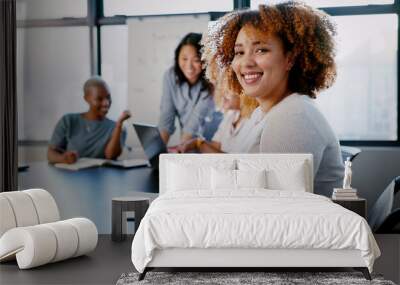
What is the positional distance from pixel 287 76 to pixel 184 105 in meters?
1.14

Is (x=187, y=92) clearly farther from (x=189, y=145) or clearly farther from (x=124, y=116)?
(x=124, y=116)

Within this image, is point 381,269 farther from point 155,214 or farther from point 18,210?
point 18,210

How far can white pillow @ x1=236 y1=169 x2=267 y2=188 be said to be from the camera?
6149 millimetres

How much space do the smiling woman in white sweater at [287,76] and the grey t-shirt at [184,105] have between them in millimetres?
418

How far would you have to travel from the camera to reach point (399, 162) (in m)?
7.03

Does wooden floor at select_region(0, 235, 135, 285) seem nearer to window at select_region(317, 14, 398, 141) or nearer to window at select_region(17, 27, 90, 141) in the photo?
window at select_region(17, 27, 90, 141)

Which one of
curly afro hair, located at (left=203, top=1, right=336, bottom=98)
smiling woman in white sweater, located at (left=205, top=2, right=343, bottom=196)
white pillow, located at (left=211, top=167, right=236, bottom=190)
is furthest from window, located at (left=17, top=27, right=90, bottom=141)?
white pillow, located at (left=211, top=167, right=236, bottom=190)

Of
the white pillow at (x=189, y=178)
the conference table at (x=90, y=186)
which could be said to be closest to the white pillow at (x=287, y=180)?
the white pillow at (x=189, y=178)

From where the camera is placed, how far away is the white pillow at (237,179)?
615 cm

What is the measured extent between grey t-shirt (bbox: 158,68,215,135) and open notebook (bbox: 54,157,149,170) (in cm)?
45

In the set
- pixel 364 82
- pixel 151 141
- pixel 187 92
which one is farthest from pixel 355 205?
pixel 151 141

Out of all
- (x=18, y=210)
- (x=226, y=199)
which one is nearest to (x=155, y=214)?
(x=226, y=199)

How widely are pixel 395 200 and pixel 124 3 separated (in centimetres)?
359

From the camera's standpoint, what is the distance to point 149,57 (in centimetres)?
722
